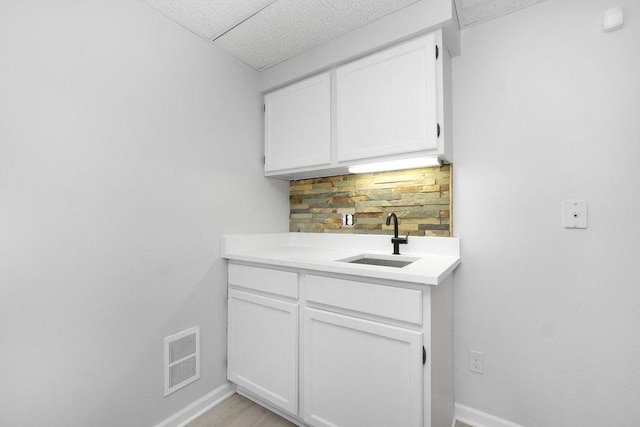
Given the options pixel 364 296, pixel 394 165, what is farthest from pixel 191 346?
pixel 394 165

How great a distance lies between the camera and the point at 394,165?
1.80 metres

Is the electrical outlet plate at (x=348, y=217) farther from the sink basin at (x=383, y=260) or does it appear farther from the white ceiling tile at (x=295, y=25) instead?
the white ceiling tile at (x=295, y=25)

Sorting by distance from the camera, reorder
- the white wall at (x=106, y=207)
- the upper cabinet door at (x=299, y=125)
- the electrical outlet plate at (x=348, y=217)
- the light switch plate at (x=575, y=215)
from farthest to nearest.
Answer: the electrical outlet plate at (x=348, y=217) → the upper cabinet door at (x=299, y=125) → the light switch plate at (x=575, y=215) → the white wall at (x=106, y=207)

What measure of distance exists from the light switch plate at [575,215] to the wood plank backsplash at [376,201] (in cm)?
54

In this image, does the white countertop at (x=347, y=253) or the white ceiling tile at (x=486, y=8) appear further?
the white ceiling tile at (x=486, y=8)

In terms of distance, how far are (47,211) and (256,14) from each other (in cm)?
143

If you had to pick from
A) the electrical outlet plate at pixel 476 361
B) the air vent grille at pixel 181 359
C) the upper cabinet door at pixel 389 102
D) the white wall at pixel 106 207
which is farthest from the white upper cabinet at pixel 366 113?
the air vent grille at pixel 181 359

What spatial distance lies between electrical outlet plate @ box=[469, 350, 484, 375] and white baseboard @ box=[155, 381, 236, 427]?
151 cm

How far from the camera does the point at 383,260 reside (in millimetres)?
1890

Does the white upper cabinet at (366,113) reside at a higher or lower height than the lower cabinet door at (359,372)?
higher

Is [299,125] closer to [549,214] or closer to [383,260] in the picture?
[383,260]

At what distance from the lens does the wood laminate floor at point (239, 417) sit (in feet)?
5.42

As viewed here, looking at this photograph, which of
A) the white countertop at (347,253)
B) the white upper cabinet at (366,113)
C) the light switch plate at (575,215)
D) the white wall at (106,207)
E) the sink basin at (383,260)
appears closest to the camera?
the white wall at (106,207)

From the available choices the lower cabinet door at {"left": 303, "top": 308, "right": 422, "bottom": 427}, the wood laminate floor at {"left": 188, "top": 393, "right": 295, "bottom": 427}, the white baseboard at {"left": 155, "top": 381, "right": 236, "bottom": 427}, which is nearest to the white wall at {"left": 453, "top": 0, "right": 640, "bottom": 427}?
the lower cabinet door at {"left": 303, "top": 308, "right": 422, "bottom": 427}
